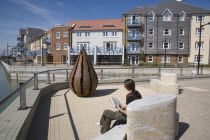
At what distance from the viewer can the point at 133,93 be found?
3541mm

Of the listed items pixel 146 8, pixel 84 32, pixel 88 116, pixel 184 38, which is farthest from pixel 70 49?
pixel 88 116

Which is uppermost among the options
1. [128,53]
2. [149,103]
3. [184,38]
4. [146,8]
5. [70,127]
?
[146,8]

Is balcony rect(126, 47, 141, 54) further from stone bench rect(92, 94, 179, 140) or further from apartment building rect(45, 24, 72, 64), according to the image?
stone bench rect(92, 94, 179, 140)

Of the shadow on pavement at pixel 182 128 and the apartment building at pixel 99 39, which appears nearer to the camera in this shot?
the shadow on pavement at pixel 182 128

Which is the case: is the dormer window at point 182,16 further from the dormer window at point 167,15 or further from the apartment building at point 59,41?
the apartment building at point 59,41

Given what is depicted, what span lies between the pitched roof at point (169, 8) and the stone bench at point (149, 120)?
36.4 meters

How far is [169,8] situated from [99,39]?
18.4m

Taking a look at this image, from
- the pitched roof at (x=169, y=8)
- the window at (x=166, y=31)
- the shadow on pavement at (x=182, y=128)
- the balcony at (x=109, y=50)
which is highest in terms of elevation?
the pitched roof at (x=169, y=8)

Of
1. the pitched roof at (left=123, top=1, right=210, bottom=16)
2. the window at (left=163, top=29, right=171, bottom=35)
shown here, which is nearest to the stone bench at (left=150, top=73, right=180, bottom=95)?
the window at (left=163, top=29, right=171, bottom=35)

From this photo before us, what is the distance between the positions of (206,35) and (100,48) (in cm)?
2410

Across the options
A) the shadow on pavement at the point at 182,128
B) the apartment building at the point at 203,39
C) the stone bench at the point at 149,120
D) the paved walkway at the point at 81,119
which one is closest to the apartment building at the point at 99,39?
the apartment building at the point at 203,39

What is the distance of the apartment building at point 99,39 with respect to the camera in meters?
35.6

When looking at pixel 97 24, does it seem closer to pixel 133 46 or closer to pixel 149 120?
pixel 133 46

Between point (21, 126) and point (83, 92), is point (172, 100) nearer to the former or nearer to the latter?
point (21, 126)
